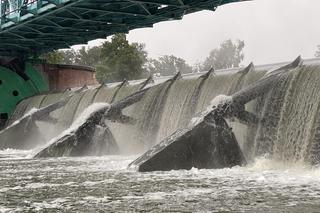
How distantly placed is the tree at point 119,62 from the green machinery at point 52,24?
22644 millimetres

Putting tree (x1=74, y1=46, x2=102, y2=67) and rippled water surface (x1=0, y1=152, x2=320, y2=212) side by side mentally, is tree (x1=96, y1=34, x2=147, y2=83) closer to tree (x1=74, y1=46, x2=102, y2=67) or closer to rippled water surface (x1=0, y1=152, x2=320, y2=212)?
tree (x1=74, y1=46, x2=102, y2=67)

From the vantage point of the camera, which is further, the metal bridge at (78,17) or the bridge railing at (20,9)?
the bridge railing at (20,9)

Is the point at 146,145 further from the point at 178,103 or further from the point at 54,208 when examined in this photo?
the point at 54,208

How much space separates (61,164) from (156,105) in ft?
17.2

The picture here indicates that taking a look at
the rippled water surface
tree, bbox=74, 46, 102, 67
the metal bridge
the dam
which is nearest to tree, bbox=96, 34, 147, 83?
tree, bbox=74, 46, 102, 67

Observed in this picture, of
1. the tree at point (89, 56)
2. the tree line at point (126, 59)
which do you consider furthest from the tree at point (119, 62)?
the tree at point (89, 56)

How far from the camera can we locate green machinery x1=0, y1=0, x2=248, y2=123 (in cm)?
2070

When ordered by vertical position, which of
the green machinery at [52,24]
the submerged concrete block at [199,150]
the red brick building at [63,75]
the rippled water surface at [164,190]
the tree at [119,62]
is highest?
the tree at [119,62]

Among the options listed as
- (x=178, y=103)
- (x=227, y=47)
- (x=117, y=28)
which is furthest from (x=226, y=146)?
(x=227, y=47)

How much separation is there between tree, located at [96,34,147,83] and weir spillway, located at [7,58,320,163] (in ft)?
102

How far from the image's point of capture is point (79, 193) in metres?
9.02

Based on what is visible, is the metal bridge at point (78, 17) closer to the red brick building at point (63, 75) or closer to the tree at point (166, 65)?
the red brick building at point (63, 75)

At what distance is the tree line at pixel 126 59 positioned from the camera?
5806 centimetres

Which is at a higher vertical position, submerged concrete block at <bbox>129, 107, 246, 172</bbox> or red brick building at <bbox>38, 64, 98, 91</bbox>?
red brick building at <bbox>38, 64, 98, 91</bbox>
